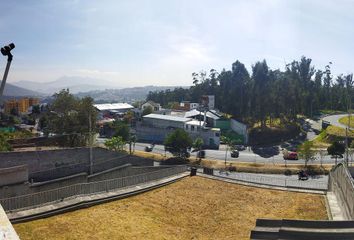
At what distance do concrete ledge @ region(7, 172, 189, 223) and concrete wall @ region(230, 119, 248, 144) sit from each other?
44.2 m

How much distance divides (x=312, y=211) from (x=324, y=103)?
92.0 m

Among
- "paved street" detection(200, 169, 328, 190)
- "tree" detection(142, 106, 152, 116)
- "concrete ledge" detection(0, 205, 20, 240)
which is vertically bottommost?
"paved street" detection(200, 169, 328, 190)

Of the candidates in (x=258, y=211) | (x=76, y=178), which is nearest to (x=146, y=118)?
(x=76, y=178)

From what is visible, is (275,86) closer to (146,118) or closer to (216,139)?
(216,139)

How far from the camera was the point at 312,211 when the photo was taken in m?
20.7

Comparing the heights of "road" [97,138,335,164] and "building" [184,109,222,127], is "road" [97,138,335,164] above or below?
below

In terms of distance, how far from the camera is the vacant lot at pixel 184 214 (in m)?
16.2

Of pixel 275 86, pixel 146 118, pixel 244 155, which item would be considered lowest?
pixel 244 155

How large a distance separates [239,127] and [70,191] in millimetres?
54037

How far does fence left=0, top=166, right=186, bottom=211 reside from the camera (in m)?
17.6

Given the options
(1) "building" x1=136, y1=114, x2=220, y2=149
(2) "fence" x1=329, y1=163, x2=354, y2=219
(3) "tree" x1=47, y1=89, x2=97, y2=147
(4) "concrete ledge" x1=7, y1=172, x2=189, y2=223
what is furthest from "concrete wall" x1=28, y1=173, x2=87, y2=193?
(1) "building" x1=136, y1=114, x2=220, y2=149

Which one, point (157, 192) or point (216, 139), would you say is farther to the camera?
point (216, 139)

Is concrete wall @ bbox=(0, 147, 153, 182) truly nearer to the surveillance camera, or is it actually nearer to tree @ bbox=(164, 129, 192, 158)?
tree @ bbox=(164, 129, 192, 158)

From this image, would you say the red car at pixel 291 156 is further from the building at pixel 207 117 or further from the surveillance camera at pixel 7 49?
the surveillance camera at pixel 7 49
